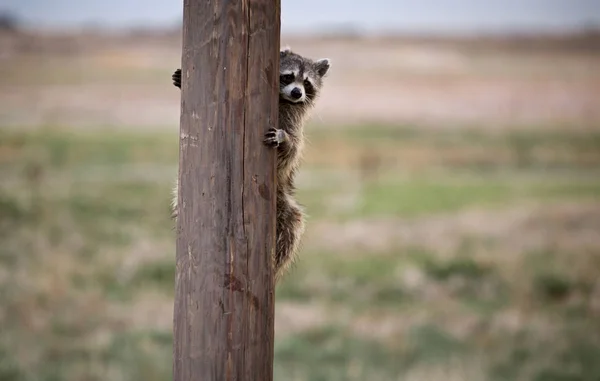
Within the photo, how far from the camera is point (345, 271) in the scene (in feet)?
39.1

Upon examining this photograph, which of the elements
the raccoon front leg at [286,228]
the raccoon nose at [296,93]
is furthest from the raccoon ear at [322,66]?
the raccoon front leg at [286,228]

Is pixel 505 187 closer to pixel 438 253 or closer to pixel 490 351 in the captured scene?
pixel 438 253

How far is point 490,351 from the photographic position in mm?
8922

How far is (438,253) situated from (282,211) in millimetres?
9450

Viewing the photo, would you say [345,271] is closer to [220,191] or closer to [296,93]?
[296,93]

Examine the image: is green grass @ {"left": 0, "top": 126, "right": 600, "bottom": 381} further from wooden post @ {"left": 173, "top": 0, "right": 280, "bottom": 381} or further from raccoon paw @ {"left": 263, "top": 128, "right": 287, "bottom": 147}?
raccoon paw @ {"left": 263, "top": 128, "right": 287, "bottom": 147}

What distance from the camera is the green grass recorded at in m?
8.40

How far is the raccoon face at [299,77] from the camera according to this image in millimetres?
→ 4145

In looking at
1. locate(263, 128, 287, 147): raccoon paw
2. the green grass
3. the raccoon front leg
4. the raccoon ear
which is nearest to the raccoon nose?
the raccoon front leg

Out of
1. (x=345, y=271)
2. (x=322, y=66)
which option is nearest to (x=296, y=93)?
(x=322, y=66)

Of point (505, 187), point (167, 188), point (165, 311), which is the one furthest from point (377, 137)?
point (165, 311)

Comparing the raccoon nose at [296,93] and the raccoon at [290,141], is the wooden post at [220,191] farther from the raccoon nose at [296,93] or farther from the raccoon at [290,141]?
the raccoon nose at [296,93]

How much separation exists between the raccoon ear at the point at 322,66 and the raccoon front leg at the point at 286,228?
1.46m

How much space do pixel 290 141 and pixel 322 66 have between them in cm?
170
